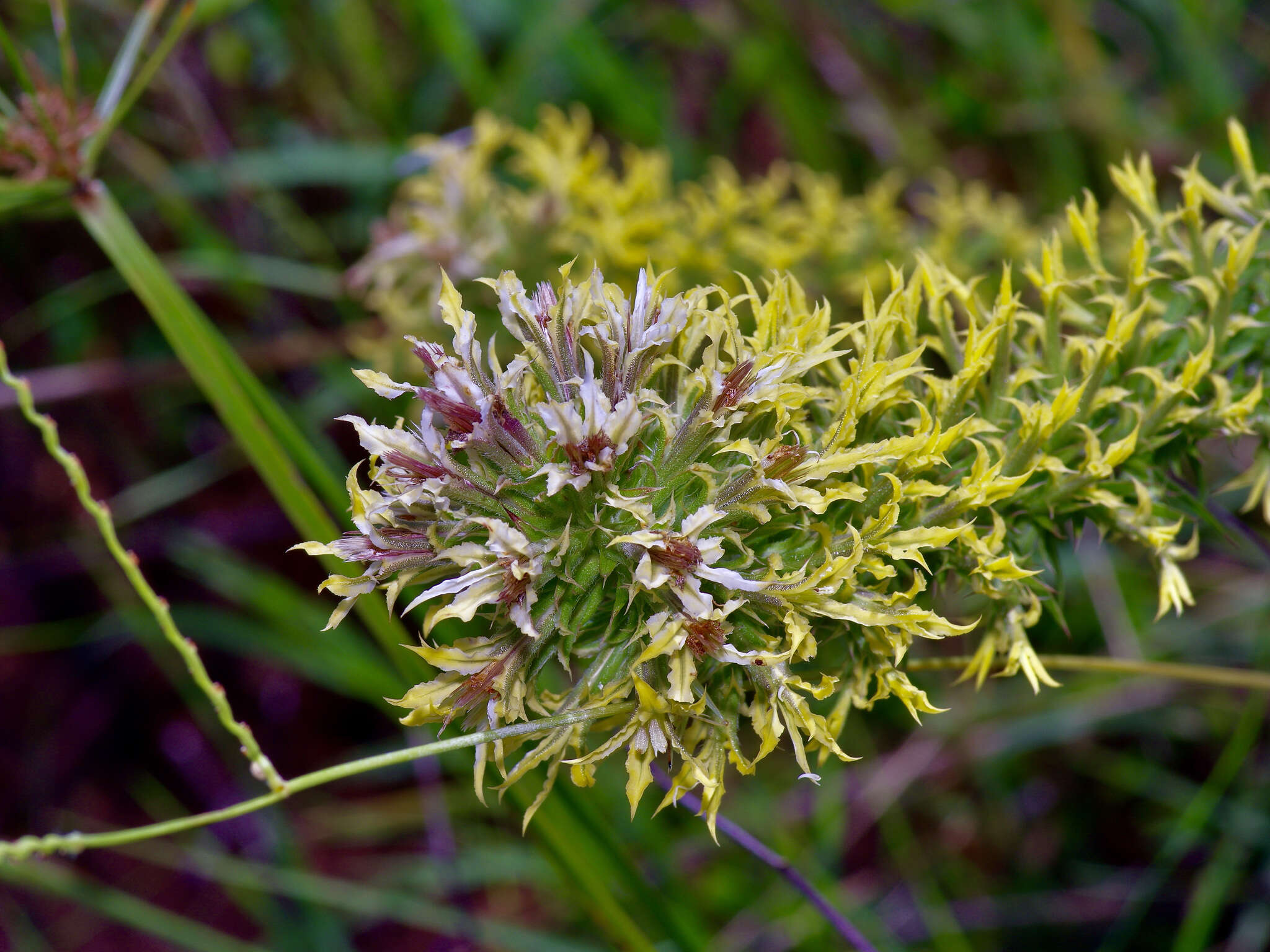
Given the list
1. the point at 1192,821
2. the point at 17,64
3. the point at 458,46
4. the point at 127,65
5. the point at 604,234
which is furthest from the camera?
the point at 458,46

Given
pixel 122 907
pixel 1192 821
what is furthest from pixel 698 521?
pixel 122 907

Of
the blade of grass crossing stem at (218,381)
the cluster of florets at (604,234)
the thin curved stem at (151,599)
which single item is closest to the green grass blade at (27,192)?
the blade of grass crossing stem at (218,381)

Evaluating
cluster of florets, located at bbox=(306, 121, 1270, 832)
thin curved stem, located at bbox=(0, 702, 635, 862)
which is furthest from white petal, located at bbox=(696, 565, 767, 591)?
thin curved stem, located at bbox=(0, 702, 635, 862)

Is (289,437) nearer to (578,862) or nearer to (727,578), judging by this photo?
(578,862)

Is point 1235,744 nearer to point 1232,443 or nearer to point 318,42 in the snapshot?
point 1232,443

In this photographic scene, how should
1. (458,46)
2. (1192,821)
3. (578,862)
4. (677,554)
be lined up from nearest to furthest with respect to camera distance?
(677,554) → (578,862) → (1192,821) → (458,46)

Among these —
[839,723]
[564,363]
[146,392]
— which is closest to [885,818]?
[839,723]

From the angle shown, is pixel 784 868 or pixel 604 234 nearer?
pixel 784 868

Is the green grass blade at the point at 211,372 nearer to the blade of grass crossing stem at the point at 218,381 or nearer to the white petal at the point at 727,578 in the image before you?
the blade of grass crossing stem at the point at 218,381
